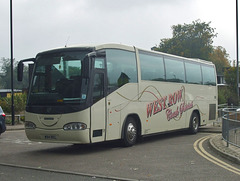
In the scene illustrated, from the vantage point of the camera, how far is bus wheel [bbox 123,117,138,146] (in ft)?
42.1

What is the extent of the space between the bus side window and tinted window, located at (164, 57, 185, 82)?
4.82 metres

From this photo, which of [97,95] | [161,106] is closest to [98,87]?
[97,95]

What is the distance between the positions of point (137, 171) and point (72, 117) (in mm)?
3192

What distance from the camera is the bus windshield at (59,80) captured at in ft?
36.5

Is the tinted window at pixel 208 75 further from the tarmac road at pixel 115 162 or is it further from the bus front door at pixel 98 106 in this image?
the bus front door at pixel 98 106

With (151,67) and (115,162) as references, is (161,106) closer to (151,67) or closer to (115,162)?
(151,67)

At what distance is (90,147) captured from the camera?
13.4 meters

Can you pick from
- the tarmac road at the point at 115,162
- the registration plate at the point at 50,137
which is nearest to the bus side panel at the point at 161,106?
the tarmac road at the point at 115,162

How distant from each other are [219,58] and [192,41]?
36.7 ft

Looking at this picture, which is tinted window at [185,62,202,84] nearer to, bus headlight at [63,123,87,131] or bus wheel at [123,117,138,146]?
bus wheel at [123,117,138,146]

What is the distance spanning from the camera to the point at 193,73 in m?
18.3

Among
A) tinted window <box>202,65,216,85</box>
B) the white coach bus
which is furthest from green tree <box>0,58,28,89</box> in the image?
the white coach bus

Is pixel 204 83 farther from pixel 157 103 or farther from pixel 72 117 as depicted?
pixel 72 117

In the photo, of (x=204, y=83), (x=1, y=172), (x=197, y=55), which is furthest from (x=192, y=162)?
(x=197, y=55)
